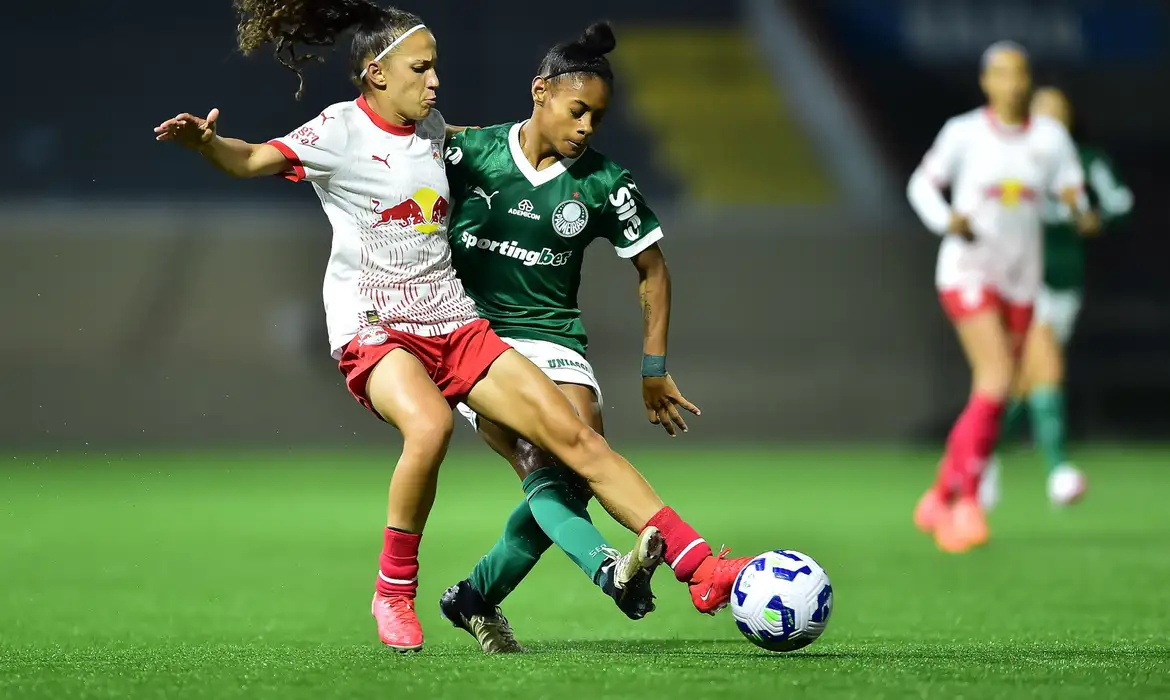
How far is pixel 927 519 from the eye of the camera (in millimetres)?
7992

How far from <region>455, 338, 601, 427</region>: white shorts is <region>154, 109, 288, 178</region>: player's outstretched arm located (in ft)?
2.69

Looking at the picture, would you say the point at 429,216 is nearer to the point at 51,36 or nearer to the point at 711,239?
the point at 711,239

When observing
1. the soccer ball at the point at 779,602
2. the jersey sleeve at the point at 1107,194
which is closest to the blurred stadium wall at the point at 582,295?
the jersey sleeve at the point at 1107,194

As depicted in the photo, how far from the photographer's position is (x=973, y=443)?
7.77m

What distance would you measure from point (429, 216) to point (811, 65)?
45.7 feet

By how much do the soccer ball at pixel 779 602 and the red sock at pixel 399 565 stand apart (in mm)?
869

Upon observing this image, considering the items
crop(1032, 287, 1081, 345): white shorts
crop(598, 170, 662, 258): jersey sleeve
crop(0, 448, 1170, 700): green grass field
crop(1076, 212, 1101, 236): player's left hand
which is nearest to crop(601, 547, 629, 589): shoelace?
crop(0, 448, 1170, 700): green grass field

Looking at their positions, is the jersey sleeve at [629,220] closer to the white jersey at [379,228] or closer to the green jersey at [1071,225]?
the white jersey at [379,228]

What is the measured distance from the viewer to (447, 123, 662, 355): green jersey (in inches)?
Result: 189

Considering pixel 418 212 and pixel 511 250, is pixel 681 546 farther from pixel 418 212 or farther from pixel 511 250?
pixel 418 212

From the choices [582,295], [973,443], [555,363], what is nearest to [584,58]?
[555,363]

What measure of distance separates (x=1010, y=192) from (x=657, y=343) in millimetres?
4053

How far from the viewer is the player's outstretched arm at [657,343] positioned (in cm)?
477

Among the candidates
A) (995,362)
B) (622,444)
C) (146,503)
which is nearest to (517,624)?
(995,362)
